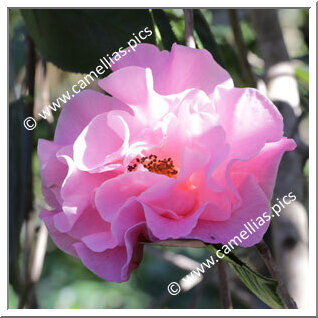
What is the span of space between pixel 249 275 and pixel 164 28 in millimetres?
268

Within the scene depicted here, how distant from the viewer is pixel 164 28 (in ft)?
1.88

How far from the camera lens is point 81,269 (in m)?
→ 2.35

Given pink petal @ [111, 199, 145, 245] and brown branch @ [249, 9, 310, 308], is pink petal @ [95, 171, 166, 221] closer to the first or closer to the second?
pink petal @ [111, 199, 145, 245]

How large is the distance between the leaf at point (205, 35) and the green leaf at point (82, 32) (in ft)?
0.17

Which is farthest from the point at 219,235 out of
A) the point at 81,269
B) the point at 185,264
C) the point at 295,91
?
the point at 81,269

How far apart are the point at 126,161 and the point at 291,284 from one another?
309 mm

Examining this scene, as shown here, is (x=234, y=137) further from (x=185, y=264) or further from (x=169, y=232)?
(x=185, y=264)

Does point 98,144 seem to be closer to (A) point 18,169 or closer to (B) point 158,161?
(B) point 158,161

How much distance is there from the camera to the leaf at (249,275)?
403 mm

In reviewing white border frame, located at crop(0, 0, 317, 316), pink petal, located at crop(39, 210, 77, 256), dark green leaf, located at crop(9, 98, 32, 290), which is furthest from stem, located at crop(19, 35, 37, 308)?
pink petal, located at crop(39, 210, 77, 256)

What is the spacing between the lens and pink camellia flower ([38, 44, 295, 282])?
41 centimetres
